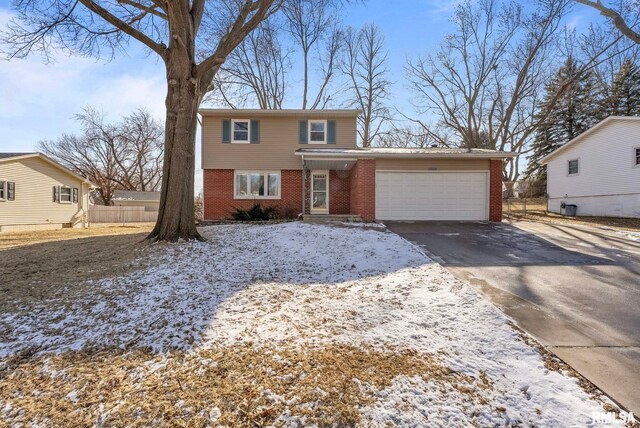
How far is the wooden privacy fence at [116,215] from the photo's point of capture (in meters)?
25.6

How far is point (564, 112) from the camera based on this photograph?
2664 centimetres

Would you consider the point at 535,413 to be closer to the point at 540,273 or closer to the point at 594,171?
the point at 540,273

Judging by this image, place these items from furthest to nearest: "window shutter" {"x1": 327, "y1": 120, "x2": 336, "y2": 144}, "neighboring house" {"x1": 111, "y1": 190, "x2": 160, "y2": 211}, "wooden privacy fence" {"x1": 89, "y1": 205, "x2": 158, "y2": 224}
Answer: "neighboring house" {"x1": 111, "y1": 190, "x2": 160, "y2": 211} < "wooden privacy fence" {"x1": 89, "y1": 205, "x2": 158, "y2": 224} < "window shutter" {"x1": 327, "y1": 120, "x2": 336, "y2": 144}

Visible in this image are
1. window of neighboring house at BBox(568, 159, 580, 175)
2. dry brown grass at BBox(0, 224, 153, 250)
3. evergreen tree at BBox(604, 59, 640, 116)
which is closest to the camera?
dry brown grass at BBox(0, 224, 153, 250)

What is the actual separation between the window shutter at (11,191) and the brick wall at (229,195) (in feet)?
33.4

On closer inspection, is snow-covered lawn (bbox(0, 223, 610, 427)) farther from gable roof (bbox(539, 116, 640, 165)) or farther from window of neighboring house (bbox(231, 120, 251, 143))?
gable roof (bbox(539, 116, 640, 165))

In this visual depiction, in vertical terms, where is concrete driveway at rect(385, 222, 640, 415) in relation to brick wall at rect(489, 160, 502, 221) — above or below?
below

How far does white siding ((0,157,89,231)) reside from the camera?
1534 centimetres

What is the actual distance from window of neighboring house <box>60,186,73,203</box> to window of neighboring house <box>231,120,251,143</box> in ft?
41.5

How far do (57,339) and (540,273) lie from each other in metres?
6.71

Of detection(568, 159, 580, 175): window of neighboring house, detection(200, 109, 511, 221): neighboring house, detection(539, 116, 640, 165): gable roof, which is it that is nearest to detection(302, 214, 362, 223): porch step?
detection(200, 109, 511, 221): neighboring house

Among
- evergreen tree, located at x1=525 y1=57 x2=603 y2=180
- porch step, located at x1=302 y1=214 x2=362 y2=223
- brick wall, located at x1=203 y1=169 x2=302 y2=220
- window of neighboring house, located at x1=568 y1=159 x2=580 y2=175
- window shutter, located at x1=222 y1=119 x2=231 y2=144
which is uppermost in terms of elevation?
evergreen tree, located at x1=525 y1=57 x2=603 y2=180

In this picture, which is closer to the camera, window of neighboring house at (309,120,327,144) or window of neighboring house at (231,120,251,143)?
window of neighboring house at (231,120,251,143)

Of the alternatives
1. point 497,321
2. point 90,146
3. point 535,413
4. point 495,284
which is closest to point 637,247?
point 495,284
